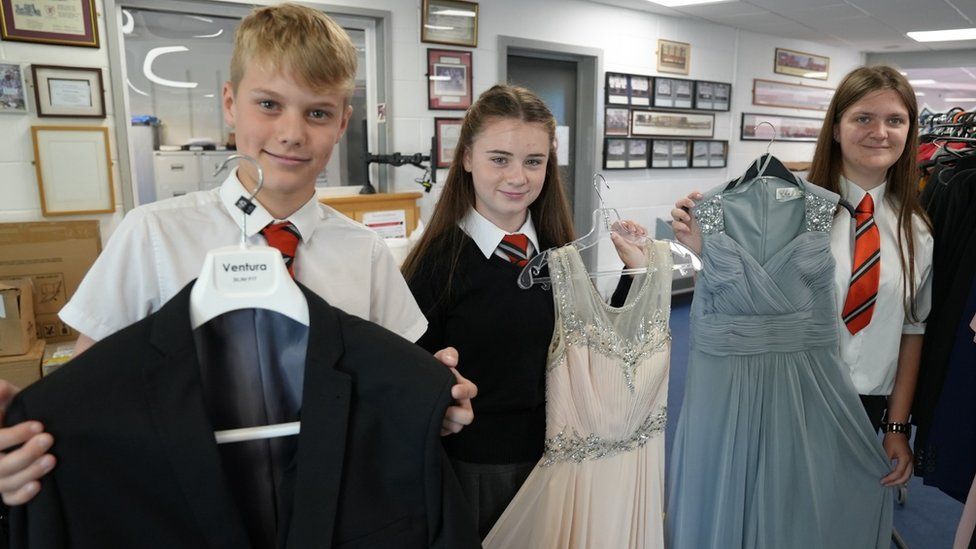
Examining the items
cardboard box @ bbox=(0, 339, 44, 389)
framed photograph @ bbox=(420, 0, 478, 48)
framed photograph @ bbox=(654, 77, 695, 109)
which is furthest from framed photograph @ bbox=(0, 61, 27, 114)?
framed photograph @ bbox=(654, 77, 695, 109)

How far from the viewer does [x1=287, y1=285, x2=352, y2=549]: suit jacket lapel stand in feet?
2.73

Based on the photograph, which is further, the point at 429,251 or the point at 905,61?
the point at 905,61

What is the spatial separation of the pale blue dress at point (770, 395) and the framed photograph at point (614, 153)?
12.9 feet

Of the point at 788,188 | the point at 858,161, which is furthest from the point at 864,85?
the point at 788,188

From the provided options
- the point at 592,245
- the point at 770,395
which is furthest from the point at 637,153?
the point at 592,245

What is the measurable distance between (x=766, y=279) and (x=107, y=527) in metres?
1.48

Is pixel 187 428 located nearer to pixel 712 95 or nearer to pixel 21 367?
pixel 21 367

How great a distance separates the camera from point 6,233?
9.20ft

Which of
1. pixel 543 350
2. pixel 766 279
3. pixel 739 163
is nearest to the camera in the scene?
pixel 543 350

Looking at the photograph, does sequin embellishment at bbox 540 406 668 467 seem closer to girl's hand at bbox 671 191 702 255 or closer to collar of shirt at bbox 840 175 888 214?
girl's hand at bbox 671 191 702 255

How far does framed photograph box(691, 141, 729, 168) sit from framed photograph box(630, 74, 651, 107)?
0.90 meters

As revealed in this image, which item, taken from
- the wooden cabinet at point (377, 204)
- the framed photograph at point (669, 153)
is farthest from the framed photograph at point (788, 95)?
the wooden cabinet at point (377, 204)

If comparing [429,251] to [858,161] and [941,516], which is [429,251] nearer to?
[858,161]

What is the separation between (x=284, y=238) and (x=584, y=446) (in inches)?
32.9
